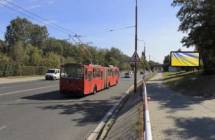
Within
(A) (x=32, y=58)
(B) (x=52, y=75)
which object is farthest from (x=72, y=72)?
(A) (x=32, y=58)

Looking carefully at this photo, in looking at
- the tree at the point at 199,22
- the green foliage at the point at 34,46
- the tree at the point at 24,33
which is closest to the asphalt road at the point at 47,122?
the tree at the point at 199,22

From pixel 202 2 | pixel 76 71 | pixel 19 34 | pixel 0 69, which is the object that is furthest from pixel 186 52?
pixel 19 34

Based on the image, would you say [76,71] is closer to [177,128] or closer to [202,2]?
[202,2]

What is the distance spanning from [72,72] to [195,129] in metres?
18.1

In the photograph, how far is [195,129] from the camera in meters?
12.4

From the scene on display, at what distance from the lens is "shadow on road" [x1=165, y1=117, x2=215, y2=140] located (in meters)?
11.2

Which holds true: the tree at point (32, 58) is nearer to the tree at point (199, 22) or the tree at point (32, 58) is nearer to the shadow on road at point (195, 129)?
the tree at point (199, 22)

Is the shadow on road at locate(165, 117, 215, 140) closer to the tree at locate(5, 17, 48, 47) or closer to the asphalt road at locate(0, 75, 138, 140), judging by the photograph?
the asphalt road at locate(0, 75, 138, 140)

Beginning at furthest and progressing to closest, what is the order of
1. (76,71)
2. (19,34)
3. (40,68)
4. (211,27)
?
(19,34) < (40,68) < (211,27) < (76,71)

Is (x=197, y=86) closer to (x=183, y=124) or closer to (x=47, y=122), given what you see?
(x=47, y=122)

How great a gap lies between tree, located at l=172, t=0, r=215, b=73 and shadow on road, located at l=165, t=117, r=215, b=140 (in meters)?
22.2

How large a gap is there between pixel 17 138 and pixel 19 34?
149 m

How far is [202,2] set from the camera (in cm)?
3753

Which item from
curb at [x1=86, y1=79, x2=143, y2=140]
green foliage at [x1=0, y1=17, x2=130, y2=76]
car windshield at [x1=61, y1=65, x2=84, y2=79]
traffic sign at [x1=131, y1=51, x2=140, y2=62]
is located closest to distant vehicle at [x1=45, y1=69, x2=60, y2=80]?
green foliage at [x1=0, y1=17, x2=130, y2=76]
